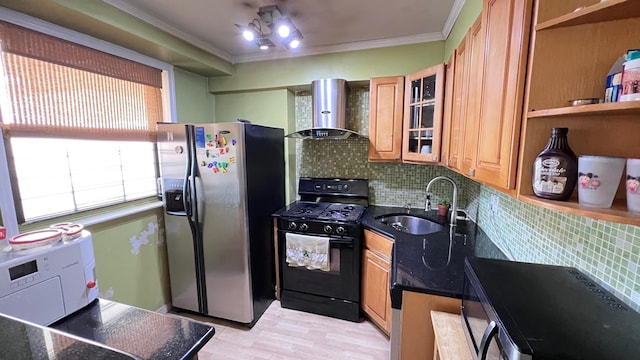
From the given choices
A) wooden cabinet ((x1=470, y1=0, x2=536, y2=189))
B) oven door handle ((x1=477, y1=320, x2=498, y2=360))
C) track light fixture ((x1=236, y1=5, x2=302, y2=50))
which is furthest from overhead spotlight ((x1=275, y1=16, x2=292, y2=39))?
oven door handle ((x1=477, y1=320, x2=498, y2=360))

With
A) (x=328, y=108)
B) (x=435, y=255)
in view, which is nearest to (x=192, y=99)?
(x=328, y=108)

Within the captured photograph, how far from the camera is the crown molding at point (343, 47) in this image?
2314 millimetres

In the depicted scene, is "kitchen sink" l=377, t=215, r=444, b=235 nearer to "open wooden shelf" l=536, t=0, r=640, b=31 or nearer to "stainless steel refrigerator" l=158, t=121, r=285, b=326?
"stainless steel refrigerator" l=158, t=121, r=285, b=326

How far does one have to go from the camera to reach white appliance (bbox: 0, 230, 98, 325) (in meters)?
0.89

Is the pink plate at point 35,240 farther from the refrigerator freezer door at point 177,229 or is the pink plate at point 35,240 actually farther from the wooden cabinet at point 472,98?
the wooden cabinet at point 472,98

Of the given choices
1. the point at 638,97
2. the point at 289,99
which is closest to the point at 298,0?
the point at 289,99

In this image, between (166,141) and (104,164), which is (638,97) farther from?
(104,164)

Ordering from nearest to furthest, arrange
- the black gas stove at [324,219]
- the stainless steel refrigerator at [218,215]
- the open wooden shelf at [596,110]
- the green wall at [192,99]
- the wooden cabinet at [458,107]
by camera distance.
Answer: the open wooden shelf at [596,110]
the wooden cabinet at [458,107]
the stainless steel refrigerator at [218,215]
the black gas stove at [324,219]
the green wall at [192,99]

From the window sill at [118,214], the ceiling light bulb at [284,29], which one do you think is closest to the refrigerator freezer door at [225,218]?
the window sill at [118,214]

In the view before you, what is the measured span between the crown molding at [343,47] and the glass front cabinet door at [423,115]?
0.42 m

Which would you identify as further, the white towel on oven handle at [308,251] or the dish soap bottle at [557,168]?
the white towel on oven handle at [308,251]

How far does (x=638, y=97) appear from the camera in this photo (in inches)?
24.0

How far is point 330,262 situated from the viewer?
2270 millimetres

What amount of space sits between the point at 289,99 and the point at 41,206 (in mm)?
2168
